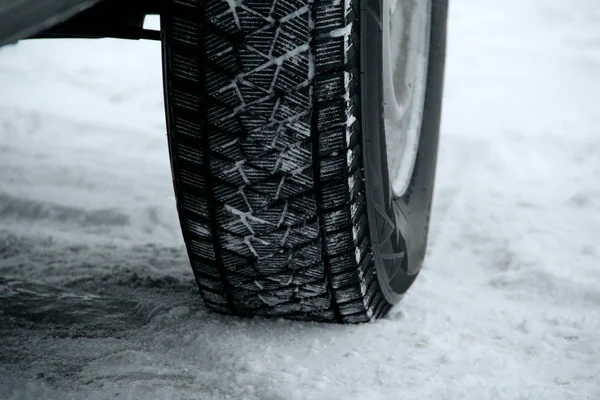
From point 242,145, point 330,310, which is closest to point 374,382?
point 330,310

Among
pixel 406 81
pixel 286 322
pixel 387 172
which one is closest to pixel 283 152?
pixel 387 172

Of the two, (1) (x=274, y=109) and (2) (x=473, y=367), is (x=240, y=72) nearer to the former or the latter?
(1) (x=274, y=109)

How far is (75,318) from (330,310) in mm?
499

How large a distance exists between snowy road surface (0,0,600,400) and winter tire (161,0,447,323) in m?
0.12

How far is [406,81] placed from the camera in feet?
5.67

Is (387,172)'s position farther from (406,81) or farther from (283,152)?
(406,81)

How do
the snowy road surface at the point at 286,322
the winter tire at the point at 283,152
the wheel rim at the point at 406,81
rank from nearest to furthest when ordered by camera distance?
the winter tire at the point at 283,152 < the snowy road surface at the point at 286,322 < the wheel rim at the point at 406,81

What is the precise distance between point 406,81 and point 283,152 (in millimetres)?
714

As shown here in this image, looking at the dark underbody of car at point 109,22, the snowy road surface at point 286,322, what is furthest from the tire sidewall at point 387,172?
the dark underbody of car at point 109,22

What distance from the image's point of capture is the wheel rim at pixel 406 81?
164 cm

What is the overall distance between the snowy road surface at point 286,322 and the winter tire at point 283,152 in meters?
0.12

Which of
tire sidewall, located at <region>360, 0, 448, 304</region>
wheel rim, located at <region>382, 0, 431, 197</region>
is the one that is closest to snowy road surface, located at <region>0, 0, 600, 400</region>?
tire sidewall, located at <region>360, 0, 448, 304</region>

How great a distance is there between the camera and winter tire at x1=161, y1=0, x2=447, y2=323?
3.44 ft

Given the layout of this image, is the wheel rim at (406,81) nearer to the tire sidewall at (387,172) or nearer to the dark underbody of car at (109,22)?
the tire sidewall at (387,172)
